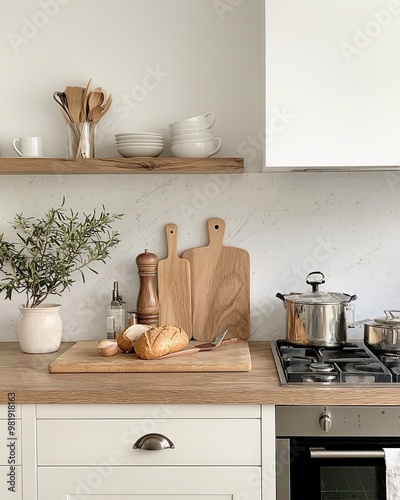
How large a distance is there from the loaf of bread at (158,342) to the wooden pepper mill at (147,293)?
0.23 meters

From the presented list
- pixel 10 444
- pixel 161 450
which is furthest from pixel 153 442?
pixel 10 444

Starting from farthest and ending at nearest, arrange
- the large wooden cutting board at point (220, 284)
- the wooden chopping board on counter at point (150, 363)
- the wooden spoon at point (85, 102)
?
the large wooden cutting board at point (220, 284), the wooden spoon at point (85, 102), the wooden chopping board on counter at point (150, 363)

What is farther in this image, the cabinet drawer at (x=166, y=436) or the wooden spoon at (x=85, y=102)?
the wooden spoon at (x=85, y=102)

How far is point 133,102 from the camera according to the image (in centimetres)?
267

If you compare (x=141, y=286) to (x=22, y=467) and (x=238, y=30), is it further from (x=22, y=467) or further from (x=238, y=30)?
(x=238, y=30)

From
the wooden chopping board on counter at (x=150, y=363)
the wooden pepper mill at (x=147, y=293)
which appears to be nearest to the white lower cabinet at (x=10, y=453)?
the wooden chopping board on counter at (x=150, y=363)

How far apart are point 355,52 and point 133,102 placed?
858 millimetres

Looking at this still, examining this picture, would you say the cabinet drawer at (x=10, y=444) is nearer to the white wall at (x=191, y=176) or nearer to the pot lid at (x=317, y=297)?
the white wall at (x=191, y=176)

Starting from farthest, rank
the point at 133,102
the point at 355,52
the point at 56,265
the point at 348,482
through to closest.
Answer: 1. the point at 133,102
2. the point at 56,265
3. the point at 355,52
4. the point at 348,482

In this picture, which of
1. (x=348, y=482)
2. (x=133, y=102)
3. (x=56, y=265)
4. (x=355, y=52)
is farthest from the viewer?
(x=133, y=102)

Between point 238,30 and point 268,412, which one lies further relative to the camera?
point 238,30

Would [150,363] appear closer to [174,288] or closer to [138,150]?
[174,288]

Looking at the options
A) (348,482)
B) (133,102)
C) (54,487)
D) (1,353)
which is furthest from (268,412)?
(133,102)

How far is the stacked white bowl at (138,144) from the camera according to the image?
2479 mm
